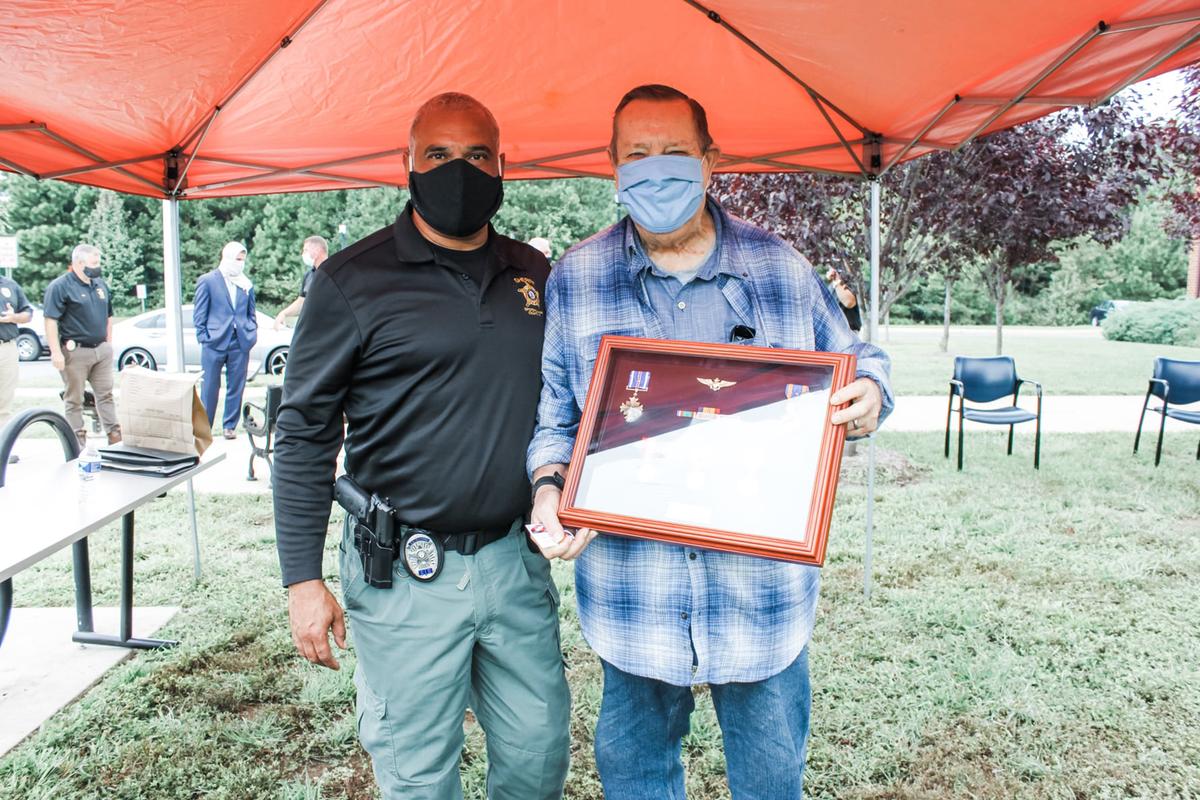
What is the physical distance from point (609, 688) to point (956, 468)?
267 inches

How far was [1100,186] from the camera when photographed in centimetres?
807

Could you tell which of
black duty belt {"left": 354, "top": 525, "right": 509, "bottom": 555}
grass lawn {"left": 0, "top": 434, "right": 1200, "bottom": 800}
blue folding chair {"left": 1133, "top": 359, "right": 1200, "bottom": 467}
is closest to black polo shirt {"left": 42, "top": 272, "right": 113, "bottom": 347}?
grass lawn {"left": 0, "top": 434, "right": 1200, "bottom": 800}

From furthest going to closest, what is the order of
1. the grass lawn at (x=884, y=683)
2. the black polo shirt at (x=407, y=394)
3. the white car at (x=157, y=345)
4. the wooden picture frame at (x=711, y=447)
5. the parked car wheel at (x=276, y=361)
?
the white car at (x=157, y=345), the parked car wheel at (x=276, y=361), the grass lawn at (x=884, y=683), the black polo shirt at (x=407, y=394), the wooden picture frame at (x=711, y=447)

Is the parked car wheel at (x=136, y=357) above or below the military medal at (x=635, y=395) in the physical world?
below

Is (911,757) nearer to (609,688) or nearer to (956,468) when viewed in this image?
(609,688)

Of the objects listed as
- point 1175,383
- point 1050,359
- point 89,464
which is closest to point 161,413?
point 89,464

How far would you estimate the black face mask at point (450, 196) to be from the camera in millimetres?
2037

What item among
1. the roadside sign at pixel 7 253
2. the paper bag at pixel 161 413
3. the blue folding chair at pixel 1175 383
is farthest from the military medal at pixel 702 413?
A: the roadside sign at pixel 7 253

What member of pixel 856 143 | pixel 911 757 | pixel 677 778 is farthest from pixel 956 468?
pixel 677 778

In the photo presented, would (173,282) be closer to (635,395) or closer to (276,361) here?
(635,395)

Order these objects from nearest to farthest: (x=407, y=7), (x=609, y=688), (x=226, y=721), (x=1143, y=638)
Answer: (x=609, y=688)
(x=407, y=7)
(x=226, y=721)
(x=1143, y=638)

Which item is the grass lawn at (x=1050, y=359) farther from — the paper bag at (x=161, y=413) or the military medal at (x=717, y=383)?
the military medal at (x=717, y=383)

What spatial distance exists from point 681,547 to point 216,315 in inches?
321

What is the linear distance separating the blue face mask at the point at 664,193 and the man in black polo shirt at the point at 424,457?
1.49ft
